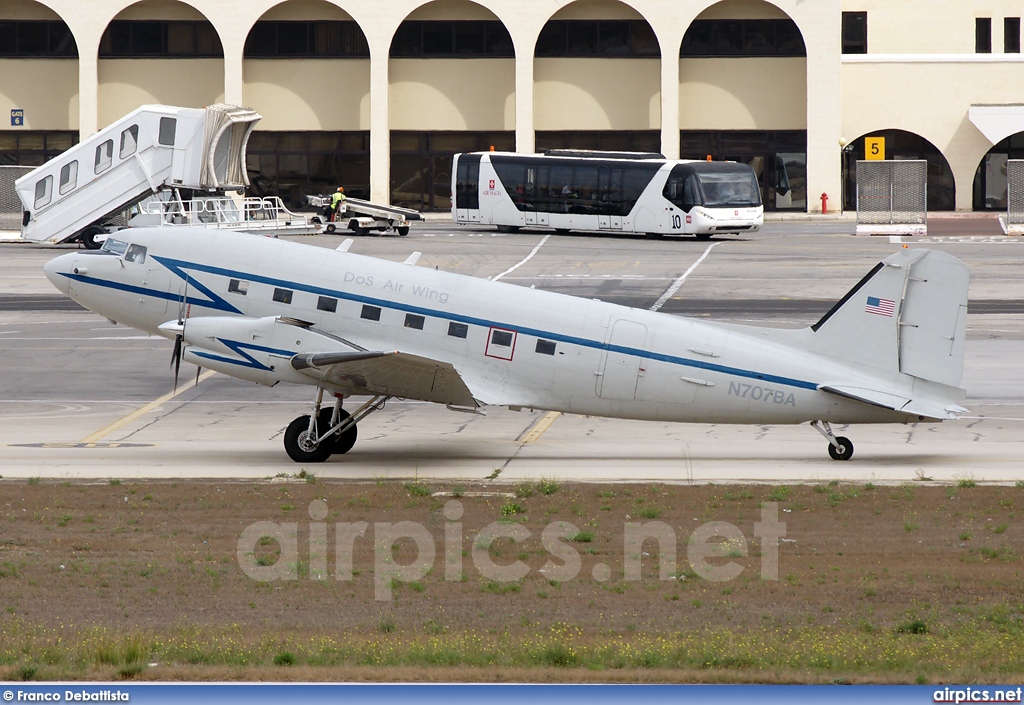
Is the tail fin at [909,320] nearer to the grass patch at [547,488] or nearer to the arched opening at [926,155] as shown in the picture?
the grass patch at [547,488]

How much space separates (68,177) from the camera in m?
61.0

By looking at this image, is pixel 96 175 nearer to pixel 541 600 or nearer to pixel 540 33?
pixel 540 33

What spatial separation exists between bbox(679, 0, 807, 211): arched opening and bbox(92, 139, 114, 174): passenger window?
39214 mm

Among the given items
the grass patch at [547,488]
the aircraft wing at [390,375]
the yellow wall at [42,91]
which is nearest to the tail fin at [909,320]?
the grass patch at [547,488]

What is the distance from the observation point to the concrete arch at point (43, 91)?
86.8 metres

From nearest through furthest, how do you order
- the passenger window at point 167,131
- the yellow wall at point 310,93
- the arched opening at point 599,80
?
the passenger window at point 167,131 < the arched opening at point 599,80 < the yellow wall at point 310,93

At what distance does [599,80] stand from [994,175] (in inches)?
1066

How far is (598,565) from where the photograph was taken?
688 inches

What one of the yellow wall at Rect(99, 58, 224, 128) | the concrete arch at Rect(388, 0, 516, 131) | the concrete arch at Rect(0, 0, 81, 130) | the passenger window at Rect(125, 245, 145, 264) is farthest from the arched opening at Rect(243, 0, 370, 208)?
the passenger window at Rect(125, 245, 145, 264)

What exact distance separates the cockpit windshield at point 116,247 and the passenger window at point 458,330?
21.8 ft

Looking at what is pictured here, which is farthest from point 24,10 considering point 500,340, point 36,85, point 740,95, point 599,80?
point 500,340

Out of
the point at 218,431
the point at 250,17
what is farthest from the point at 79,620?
the point at 250,17

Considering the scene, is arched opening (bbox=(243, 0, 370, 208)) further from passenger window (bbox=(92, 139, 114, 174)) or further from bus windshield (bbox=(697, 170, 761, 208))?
bus windshield (bbox=(697, 170, 761, 208))

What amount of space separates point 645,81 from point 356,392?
6570 cm
